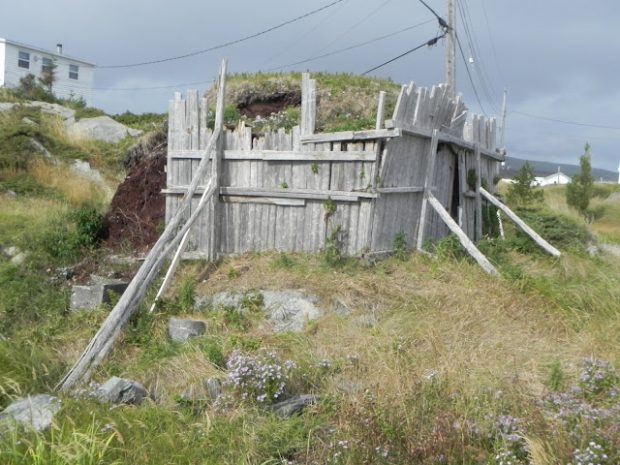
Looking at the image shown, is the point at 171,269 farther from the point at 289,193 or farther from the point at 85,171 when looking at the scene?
the point at 85,171

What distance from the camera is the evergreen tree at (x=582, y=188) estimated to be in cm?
3353

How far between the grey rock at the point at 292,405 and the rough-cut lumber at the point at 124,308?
2.18 m

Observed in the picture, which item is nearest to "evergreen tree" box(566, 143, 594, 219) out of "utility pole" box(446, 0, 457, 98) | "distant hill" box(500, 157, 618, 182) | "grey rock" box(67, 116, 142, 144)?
"distant hill" box(500, 157, 618, 182)

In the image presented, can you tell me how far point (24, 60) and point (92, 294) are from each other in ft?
122

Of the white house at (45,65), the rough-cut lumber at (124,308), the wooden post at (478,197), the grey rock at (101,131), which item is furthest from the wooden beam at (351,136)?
the white house at (45,65)

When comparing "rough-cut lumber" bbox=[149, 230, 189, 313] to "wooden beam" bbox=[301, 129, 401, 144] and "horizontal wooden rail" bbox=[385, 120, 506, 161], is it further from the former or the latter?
"horizontal wooden rail" bbox=[385, 120, 506, 161]

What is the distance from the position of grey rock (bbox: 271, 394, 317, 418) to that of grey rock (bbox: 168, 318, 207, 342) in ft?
6.74

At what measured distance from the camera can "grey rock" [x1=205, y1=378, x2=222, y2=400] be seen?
638 cm

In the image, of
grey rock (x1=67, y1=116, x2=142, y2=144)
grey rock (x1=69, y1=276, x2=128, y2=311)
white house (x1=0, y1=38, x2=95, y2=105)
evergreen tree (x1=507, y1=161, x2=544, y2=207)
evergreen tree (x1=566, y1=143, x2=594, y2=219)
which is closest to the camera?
grey rock (x1=69, y1=276, x2=128, y2=311)

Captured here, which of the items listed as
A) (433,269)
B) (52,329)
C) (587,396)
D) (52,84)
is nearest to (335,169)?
(433,269)

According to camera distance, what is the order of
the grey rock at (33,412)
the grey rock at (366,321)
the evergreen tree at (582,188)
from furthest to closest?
the evergreen tree at (582,188)
the grey rock at (366,321)
the grey rock at (33,412)

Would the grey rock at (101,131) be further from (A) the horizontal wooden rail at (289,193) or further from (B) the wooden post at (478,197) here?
(B) the wooden post at (478,197)

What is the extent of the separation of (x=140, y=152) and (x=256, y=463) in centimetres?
1223

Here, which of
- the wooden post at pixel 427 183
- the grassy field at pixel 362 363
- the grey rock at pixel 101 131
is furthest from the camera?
the grey rock at pixel 101 131
